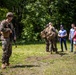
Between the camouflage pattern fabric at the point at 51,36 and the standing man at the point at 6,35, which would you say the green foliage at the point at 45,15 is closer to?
the camouflage pattern fabric at the point at 51,36

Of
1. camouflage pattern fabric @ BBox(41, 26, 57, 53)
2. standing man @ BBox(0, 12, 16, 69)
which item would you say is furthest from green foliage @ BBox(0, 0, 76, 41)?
standing man @ BBox(0, 12, 16, 69)

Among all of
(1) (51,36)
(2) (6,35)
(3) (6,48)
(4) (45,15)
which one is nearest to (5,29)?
(2) (6,35)

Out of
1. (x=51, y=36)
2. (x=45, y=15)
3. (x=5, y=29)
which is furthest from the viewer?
(x=45, y=15)

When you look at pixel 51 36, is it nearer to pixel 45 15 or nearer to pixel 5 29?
pixel 5 29

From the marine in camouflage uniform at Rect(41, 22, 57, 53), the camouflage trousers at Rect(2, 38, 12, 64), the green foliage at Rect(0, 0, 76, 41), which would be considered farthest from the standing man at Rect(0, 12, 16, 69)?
the green foliage at Rect(0, 0, 76, 41)

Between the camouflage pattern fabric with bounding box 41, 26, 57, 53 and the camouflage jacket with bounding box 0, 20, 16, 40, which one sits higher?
the camouflage jacket with bounding box 0, 20, 16, 40

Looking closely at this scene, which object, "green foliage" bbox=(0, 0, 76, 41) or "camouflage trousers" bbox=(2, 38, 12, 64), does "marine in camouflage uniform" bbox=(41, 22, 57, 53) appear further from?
"green foliage" bbox=(0, 0, 76, 41)

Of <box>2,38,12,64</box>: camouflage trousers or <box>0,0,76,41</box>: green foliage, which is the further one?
<box>0,0,76,41</box>: green foliage

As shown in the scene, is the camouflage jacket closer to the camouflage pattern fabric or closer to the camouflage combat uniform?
the camouflage combat uniform

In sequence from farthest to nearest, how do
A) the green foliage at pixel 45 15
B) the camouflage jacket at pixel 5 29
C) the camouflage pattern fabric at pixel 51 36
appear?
the green foliage at pixel 45 15 → the camouflage pattern fabric at pixel 51 36 → the camouflage jacket at pixel 5 29

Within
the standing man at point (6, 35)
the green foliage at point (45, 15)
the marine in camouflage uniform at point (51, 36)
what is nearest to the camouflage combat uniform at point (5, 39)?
the standing man at point (6, 35)

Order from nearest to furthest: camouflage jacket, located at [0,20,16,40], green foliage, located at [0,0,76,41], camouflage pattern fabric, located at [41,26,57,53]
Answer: camouflage jacket, located at [0,20,16,40], camouflage pattern fabric, located at [41,26,57,53], green foliage, located at [0,0,76,41]

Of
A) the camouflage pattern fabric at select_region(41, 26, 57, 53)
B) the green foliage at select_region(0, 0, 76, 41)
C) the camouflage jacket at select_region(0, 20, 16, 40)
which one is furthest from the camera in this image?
the green foliage at select_region(0, 0, 76, 41)

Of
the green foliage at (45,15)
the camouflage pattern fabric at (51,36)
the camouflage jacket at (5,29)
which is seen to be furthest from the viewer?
the green foliage at (45,15)
